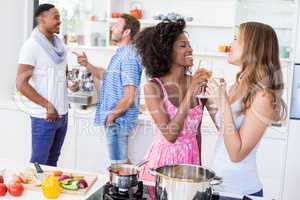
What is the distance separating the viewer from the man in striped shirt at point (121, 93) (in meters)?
2.96

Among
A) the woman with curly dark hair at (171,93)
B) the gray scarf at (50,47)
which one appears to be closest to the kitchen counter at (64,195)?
the woman with curly dark hair at (171,93)

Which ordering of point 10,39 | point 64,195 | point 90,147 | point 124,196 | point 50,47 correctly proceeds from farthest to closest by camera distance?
1. point 10,39
2. point 90,147
3. point 50,47
4. point 64,195
5. point 124,196

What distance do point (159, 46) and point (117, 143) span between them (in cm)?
125

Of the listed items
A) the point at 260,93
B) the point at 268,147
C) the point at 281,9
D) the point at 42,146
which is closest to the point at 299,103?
the point at 268,147

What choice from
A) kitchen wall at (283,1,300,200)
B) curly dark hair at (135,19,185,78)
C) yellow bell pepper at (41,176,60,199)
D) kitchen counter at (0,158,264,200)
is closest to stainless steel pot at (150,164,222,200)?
kitchen counter at (0,158,264,200)

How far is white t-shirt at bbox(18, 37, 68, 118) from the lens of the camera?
9.36 feet

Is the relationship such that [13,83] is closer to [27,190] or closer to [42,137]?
[42,137]

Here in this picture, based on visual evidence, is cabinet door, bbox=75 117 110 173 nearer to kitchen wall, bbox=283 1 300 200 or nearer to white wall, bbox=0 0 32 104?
white wall, bbox=0 0 32 104

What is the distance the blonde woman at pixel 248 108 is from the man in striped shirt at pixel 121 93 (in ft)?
3.89

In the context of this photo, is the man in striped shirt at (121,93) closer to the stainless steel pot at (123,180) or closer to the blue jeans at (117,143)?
the blue jeans at (117,143)

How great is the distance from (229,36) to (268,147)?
112 centimetres

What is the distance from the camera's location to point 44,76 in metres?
2.90

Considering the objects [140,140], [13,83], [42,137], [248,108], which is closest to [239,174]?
[248,108]

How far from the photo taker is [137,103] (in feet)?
10.4
